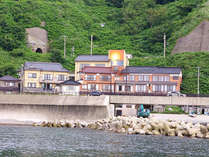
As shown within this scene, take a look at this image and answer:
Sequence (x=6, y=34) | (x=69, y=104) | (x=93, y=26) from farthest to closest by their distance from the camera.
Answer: (x=93, y=26) < (x=6, y=34) < (x=69, y=104)

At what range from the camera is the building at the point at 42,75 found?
303 feet

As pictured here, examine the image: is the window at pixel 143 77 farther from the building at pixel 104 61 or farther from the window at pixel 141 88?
the building at pixel 104 61

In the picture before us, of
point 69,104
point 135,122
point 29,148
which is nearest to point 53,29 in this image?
point 69,104

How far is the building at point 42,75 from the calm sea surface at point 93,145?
3919cm

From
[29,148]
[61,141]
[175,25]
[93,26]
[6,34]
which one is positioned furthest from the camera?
[93,26]

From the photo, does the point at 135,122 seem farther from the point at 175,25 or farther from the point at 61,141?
the point at 175,25

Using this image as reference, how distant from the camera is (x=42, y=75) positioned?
93.8 metres

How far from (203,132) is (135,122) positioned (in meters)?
9.79

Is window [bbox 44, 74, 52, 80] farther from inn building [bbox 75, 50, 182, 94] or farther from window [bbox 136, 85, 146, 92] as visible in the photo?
window [bbox 136, 85, 146, 92]

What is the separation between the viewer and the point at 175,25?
12556 cm

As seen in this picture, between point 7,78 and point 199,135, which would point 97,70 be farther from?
point 199,135

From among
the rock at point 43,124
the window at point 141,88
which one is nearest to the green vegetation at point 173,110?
the window at point 141,88

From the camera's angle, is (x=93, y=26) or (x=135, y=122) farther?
(x=93, y=26)

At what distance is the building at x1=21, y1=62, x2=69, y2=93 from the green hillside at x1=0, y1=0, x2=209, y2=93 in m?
8.82
